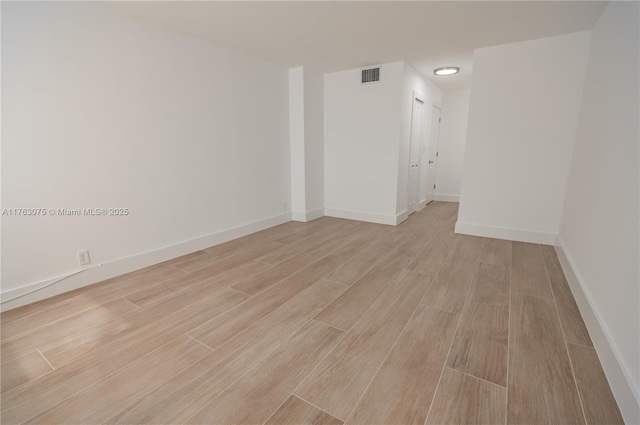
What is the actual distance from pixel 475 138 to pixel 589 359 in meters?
2.84

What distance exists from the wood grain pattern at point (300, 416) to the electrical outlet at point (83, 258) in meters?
2.33

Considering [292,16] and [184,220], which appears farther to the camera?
[184,220]

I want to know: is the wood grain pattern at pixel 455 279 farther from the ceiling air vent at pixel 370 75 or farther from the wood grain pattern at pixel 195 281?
the ceiling air vent at pixel 370 75

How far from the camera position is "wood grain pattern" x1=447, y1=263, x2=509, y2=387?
1522mm

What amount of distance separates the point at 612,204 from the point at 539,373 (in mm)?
1180

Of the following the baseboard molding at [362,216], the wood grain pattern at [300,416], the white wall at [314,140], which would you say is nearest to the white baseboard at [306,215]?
the white wall at [314,140]

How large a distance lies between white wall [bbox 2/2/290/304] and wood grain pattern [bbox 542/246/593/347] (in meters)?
3.53

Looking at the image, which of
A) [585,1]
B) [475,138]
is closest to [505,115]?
[475,138]

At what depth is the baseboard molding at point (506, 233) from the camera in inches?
136

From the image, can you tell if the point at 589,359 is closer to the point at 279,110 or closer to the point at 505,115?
the point at 505,115

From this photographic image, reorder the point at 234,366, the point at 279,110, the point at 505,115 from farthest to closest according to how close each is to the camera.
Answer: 1. the point at 279,110
2. the point at 505,115
3. the point at 234,366

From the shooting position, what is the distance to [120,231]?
269 centimetres

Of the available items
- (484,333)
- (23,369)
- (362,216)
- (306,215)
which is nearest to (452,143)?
(362,216)

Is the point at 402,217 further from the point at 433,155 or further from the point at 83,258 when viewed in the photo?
the point at 83,258
